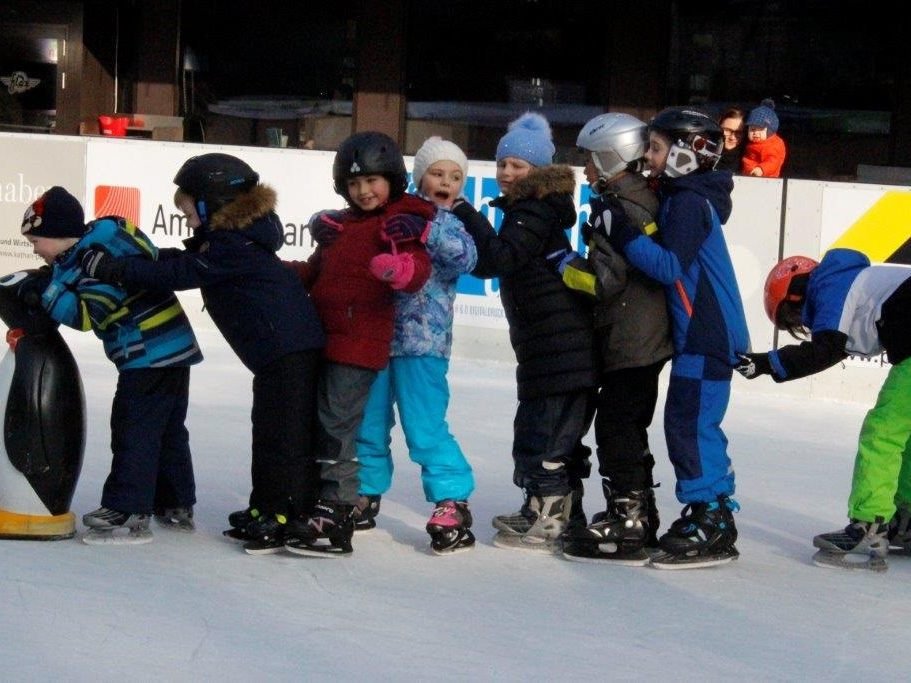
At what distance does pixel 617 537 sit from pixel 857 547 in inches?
30.1

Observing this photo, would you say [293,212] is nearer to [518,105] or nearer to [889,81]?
[518,105]

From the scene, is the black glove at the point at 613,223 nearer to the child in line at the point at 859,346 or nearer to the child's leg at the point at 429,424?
the child in line at the point at 859,346

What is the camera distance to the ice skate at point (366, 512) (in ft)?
15.4

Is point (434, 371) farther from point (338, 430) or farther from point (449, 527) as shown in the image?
point (449, 527)

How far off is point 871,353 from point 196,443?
9.11ft

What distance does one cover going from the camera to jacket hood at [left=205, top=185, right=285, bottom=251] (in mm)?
4309

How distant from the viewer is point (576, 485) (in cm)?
473

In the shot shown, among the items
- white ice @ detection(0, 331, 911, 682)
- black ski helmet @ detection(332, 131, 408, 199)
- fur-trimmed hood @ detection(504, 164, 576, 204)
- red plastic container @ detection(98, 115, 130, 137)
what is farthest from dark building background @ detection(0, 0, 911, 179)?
black ski helmet @ detection(332, 131, 408, 199)

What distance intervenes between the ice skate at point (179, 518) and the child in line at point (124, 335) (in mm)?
156

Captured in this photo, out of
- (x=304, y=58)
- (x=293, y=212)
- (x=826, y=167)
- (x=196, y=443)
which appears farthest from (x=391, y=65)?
(x=196, y=443)

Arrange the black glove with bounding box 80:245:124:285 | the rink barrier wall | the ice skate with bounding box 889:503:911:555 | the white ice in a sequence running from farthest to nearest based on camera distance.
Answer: the rink barrier wall → the ice skate with bounding box 889:503:911:555 → the black glove with bounding box 80:245:124:285 → the white ice

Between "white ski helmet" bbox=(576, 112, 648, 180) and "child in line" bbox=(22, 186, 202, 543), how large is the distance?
136 centimetres

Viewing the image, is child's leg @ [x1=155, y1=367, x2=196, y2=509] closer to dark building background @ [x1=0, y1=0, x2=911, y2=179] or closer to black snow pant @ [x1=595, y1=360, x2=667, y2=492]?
A: black snow pant @ [x1=595, y1=360, x2=667, y2=492]

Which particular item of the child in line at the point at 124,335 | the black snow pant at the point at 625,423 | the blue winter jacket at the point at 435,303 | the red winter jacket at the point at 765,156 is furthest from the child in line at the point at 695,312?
the red winter jacket at the point at 765,156
